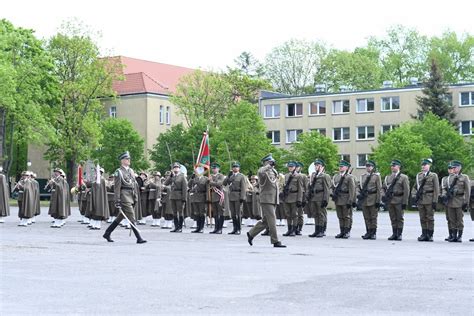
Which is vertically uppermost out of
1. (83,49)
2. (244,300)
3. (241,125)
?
(83,49)

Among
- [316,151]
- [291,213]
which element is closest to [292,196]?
[291,213]

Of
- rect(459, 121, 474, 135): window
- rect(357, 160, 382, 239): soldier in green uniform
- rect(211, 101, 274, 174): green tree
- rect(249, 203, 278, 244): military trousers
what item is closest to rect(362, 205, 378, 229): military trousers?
rect(357, 160, 382, 239): soldier in green uniform

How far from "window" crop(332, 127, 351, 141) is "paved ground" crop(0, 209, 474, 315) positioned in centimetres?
7108

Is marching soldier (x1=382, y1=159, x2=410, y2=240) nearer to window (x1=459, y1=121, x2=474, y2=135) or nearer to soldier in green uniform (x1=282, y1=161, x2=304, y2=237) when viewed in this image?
soldier in green uniform (x1=282, y1=161, x2=304, y2=237)

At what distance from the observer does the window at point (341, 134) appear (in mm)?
91750

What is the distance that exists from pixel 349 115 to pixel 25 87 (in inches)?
1367

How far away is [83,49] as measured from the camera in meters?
73.6

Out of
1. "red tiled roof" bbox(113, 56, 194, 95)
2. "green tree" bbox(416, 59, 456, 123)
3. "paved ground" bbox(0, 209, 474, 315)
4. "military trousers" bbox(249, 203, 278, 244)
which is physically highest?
"red tiled roof" bbox(113, 56, 194, 95)

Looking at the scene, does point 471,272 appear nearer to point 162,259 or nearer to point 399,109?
point 162,259

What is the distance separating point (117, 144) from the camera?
8119 centimetres

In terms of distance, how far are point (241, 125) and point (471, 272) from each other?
62869 mm

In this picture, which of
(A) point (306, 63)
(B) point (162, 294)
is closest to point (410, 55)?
(A) point (306, 63)

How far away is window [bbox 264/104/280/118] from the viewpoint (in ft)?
307

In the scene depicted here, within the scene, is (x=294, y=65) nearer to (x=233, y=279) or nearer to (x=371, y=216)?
(x=371, y=216)
